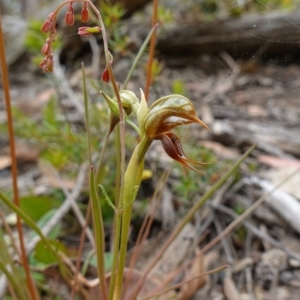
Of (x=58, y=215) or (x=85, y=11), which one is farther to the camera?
(x=58, y=215)

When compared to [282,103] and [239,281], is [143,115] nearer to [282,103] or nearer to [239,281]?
[239,281]

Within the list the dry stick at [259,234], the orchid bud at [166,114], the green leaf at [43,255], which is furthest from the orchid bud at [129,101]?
the dry stick at [259,234]

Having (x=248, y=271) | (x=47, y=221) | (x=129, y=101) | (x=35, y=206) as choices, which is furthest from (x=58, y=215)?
(x=129, y=101)

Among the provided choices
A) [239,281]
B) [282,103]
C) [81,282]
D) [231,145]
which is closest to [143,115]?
[81,282]

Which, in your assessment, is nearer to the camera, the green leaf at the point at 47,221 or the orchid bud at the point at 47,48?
the orchid bud at the point at 47,48

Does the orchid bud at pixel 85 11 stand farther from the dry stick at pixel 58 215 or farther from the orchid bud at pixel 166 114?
the dry stick at pixel 58 215

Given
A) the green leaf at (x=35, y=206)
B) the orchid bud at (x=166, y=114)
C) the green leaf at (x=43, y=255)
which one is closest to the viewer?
the orchid bud at (x=166, y=114)

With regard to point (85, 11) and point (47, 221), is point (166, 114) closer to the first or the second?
point (85, 11)

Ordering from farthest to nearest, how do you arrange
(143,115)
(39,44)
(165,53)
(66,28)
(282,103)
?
(165,53) < (66,28) < (282,103) < (39,44) < (143,115)
